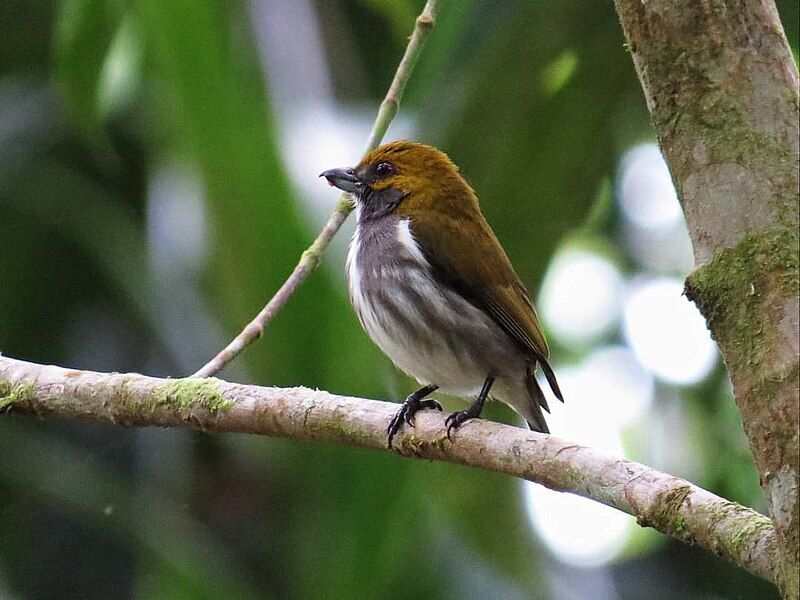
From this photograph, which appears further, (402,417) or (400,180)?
(400,180)

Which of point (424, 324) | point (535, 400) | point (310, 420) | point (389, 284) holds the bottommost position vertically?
point (310, 420)

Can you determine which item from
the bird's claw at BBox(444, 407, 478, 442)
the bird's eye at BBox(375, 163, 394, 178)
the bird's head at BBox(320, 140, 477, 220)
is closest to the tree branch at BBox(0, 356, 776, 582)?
the bird's claw at BBox(444, 407, 478, 442)

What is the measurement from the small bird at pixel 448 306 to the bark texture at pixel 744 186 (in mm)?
1533

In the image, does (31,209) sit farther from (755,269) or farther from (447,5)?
(755,269)

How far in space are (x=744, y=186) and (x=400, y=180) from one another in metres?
2.19

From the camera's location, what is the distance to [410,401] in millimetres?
3227

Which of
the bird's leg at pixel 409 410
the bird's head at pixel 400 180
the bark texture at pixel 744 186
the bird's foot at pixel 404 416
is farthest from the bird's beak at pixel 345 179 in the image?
the bark texture at pixel 744 186

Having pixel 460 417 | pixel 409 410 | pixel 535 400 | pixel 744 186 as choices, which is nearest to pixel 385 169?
pixel 535 400

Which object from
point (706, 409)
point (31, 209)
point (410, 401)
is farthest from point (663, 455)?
point (31, 209)

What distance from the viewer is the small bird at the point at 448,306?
349 centimetres

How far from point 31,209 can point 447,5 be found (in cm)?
255

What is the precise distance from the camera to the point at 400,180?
3.92 meters

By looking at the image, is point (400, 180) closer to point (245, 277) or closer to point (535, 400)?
point (245, 277)

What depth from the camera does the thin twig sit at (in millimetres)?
3023
